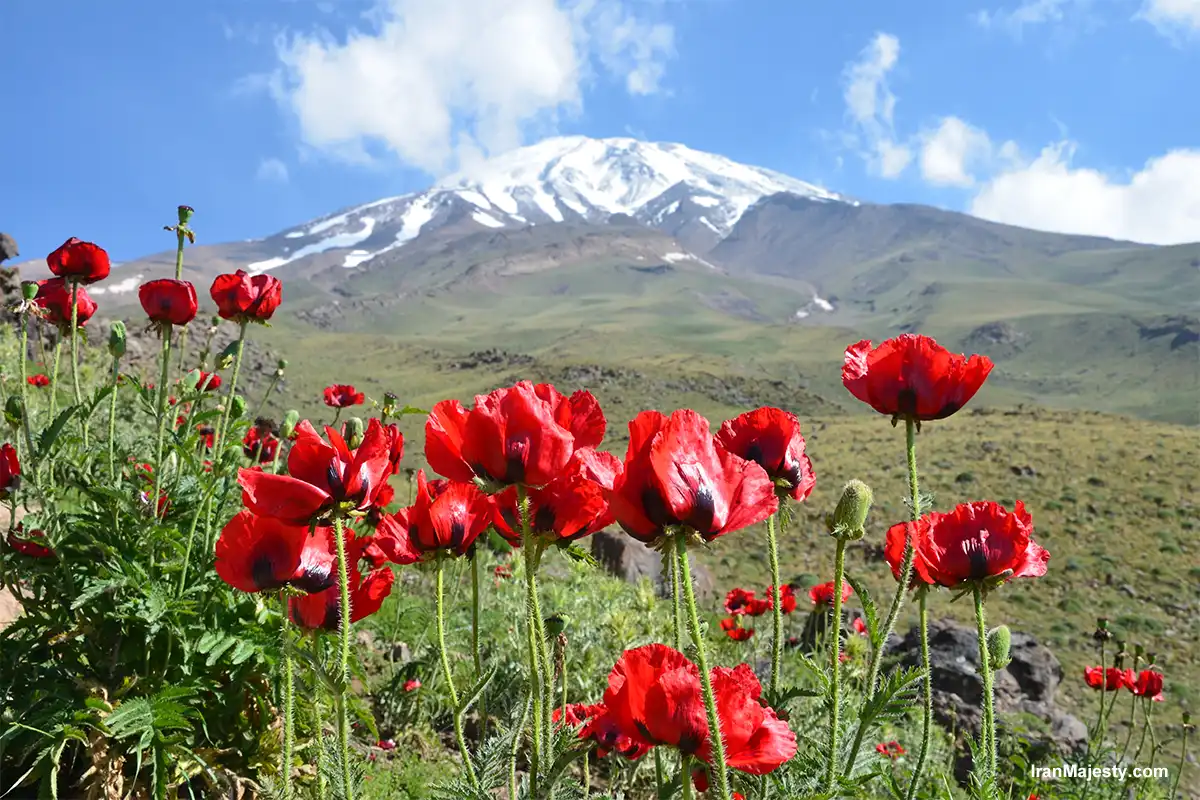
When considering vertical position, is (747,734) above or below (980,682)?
above

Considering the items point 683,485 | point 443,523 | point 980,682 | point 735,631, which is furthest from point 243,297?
point 980,682

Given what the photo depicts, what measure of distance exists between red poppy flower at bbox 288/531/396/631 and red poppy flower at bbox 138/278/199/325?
61.8 inches

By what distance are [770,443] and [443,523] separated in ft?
2.66

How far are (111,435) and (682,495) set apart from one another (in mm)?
2440

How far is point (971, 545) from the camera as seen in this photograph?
1.78 m

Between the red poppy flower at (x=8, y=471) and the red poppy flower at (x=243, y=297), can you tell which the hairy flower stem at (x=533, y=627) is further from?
the red poppy flower at (x=8, y=471)

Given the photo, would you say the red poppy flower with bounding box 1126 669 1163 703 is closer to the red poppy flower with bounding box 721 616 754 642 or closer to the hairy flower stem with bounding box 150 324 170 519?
the red poppy flower with bounding box 721 616 754 642

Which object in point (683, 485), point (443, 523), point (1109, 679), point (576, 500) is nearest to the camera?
point (683, 485)

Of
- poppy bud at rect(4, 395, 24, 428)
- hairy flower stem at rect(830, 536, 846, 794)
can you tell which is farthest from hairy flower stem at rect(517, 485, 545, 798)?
poppy bud at rect(4, 395, 24, 428)

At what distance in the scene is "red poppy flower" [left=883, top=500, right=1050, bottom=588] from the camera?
1749 millimetres

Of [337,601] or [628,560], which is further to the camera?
[628,560]

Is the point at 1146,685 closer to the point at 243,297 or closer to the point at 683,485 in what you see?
the point at 683,485

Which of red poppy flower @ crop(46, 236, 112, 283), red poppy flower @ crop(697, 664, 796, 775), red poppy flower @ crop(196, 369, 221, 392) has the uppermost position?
red poppy flower @ crop(46, 236, 112, 283)

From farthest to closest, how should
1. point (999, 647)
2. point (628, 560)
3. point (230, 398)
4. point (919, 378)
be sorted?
1. point (628, 560)
2. point (230, 398)
3. point (999, 647)
4. point (919, 378)
